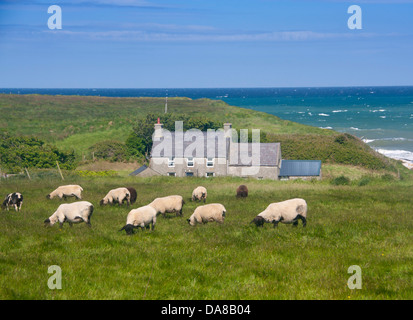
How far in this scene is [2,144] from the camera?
66625 millimetres

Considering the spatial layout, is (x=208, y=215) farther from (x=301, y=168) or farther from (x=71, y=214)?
(x=301, y=168)

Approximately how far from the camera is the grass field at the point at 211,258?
38.4 ft

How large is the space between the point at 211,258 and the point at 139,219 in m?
4.91

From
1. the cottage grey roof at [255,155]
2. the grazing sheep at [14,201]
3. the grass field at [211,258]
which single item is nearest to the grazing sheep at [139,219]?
the grass field at [211,258]

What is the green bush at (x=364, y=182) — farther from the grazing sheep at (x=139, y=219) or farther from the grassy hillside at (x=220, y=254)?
the grazing sheep at (x=139, y=219)

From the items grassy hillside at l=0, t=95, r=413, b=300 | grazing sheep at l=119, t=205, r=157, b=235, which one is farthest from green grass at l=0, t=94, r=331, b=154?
grazing sheep at l=119, t=205, r=157, b=235

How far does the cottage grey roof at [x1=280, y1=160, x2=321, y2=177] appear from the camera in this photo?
57812mm

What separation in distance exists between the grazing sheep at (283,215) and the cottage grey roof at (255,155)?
125 ft

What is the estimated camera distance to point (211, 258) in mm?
14586

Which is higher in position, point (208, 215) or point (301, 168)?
point (208, 215)

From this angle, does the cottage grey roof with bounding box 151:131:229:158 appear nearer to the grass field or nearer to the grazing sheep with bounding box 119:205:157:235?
the grass field

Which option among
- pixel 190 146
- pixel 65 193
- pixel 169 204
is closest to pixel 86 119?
pixel 190 146

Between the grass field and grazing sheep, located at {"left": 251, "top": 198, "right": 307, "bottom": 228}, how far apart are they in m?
0.48

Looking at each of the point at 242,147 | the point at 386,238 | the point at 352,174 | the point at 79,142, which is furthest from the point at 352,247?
the point at 79,142
